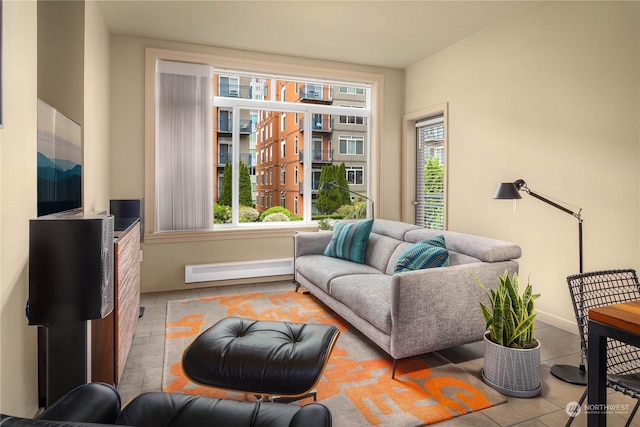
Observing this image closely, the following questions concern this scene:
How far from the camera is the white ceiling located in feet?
11.1

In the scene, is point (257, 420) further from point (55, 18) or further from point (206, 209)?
point (206, 209)

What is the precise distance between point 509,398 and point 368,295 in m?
0.99

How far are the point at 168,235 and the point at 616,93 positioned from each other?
421 centimetres

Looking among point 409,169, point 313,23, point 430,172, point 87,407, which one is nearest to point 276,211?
point 409,169

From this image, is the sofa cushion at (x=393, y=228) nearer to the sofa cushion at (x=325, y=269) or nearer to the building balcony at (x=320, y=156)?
the sofa cushion at (x=325, y=269)

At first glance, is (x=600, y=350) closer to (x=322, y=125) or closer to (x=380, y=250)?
(x=380, y=250)

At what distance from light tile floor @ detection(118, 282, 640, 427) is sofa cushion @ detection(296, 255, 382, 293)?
3.26ft

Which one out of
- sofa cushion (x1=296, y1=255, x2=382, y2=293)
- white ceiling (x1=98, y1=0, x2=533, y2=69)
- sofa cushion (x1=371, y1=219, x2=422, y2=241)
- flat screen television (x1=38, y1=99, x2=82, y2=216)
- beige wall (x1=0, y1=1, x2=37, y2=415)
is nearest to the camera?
beige wall (x1=0, y1=1, x2=37, y2=415)

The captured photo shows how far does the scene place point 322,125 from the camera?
5.07 m

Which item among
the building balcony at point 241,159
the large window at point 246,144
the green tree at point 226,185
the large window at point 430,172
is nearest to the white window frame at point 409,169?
the large window at point 430,172

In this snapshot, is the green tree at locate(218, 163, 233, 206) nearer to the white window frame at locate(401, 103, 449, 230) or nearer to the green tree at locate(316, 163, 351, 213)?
the green tree at locate(316, 163, 351, 213)

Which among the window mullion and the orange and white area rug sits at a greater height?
the window mullion

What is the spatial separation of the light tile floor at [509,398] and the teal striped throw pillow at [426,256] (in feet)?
2.03

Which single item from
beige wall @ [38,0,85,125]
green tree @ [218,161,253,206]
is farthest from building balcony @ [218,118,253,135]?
beige wall @ [38,0,85,125]
